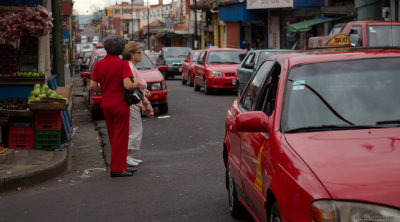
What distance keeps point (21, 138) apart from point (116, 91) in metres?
2.41

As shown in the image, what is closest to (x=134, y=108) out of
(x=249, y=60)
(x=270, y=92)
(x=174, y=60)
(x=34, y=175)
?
(x=34, y=175)

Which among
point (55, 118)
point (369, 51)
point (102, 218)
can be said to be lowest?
point (102, 218)

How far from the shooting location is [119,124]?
28.0 ft

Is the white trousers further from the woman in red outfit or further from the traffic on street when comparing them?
the woman in red outfit

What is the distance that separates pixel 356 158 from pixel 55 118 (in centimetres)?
708

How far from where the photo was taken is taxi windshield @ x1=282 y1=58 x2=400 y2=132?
4.44 m

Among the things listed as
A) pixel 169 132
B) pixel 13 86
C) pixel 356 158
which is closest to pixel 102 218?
pixel 356 158

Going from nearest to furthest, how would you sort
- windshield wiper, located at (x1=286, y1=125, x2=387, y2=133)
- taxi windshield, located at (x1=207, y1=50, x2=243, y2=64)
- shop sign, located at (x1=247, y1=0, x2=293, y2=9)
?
windshield wiper, located at (x1=286, y1=125, x2=387, y2=133)
taxi windshield, located at (x1=207, y1=50, x2=243, y2=64)
shop sign, located at (x1=247, y1=0, x2=293, y2=9)

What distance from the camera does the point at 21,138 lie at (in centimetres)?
1009

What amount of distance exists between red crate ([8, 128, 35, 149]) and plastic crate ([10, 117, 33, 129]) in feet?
0.25

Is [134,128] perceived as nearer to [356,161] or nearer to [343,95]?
[343,95]

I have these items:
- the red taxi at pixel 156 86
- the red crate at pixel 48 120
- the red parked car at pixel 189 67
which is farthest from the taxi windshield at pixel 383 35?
the red parked car at pixel 189 67

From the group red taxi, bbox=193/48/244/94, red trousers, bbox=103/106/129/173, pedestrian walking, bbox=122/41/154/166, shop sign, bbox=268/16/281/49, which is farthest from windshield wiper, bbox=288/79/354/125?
shop sign, bbox=268/16/281/49

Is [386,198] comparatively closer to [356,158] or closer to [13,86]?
[356,158]
